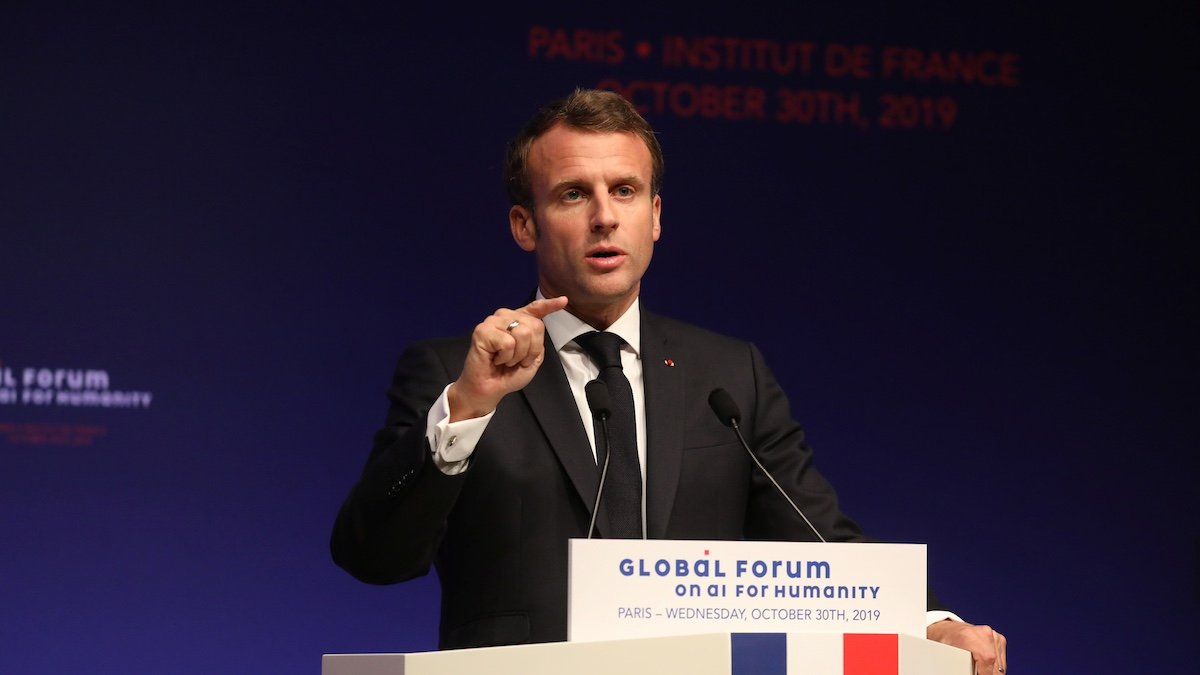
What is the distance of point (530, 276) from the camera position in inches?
153

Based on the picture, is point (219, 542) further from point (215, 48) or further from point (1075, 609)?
point (1075, 609)

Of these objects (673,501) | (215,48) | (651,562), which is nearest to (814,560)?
(651,562)

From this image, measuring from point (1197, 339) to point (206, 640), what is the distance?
2.88m

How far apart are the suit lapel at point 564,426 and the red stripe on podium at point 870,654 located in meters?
0.62

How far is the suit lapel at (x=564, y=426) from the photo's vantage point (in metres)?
2.10

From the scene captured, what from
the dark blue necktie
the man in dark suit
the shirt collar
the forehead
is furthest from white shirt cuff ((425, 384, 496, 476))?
the forehead

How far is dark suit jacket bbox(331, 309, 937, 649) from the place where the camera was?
6.30ft

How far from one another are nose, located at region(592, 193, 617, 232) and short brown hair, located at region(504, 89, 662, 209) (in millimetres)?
132

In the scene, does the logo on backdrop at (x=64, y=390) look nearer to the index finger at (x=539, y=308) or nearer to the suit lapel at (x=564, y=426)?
the suit lapel at (x=564, y=426)

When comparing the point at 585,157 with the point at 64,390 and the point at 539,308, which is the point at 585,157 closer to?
the point at 539,308

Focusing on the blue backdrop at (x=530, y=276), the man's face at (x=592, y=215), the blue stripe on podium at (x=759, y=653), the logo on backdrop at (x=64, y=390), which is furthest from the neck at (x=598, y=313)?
the logo on backdrop at (x=64, y=390)

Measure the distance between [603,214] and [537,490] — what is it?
0.44 meters

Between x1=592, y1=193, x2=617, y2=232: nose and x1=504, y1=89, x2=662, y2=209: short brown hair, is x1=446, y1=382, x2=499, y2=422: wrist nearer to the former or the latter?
x1=592, y1=193, x2=617, y2=232: nose

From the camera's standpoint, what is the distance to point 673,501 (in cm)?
215
